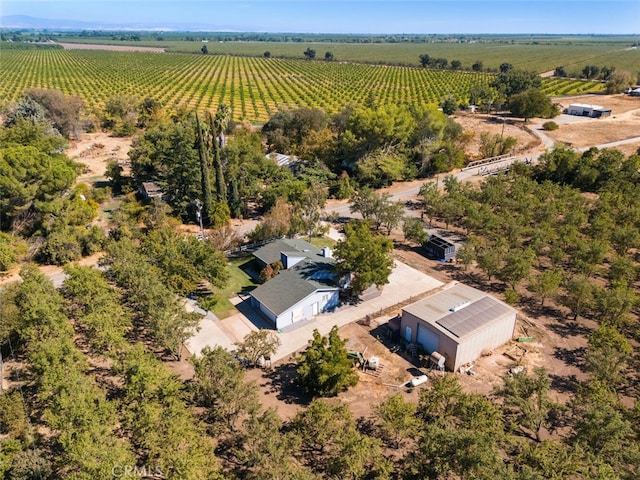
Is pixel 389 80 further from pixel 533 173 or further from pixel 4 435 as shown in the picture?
pixel 4 435

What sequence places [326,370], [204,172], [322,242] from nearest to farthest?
[326,370] → [322,242] → [204,172]

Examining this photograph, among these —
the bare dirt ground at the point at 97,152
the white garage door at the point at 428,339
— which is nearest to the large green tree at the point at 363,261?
the white garage door at the point at 428,339

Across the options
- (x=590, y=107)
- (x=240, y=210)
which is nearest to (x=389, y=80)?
(x=590, y=107)

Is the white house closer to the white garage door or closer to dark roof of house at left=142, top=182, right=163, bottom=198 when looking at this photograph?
Answer: the white garage door

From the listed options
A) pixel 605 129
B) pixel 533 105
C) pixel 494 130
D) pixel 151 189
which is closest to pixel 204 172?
pixel 151 189

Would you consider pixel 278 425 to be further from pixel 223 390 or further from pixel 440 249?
pixel 440 249

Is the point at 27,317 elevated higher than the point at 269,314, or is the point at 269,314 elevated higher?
the point at 27,317

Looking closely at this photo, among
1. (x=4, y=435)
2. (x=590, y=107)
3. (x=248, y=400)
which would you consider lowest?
(x=4, y=435)
